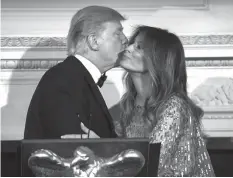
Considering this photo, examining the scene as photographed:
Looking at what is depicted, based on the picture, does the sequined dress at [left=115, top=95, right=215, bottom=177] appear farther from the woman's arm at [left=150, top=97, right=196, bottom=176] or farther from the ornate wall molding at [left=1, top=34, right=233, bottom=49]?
the ornate wall molding at [left=1, top=34, right=233, bottom=49]

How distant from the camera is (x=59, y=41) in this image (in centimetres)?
206

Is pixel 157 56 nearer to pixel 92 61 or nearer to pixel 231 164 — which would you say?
pixel 92 61

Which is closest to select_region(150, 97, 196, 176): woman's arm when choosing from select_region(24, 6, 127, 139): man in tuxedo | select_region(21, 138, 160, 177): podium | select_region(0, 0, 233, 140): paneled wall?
select_region(24, 6, 127, 139): man in tuxedo

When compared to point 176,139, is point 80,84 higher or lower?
higher

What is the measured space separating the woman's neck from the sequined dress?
0.12 meters

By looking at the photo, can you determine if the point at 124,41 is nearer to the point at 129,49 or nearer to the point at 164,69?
the point at 129,49

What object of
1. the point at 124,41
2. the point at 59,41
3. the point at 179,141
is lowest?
the point at 179,141

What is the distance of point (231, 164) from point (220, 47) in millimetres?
448

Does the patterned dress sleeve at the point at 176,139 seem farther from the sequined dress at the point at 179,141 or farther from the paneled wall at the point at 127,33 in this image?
the paneled wall at the point at 127,33

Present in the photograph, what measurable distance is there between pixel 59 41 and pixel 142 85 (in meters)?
0.46

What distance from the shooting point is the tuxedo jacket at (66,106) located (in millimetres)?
1366

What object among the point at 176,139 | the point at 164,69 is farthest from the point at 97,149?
the point at 164,69

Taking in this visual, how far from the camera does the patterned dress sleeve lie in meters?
1.50

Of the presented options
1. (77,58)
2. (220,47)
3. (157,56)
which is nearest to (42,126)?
(77,58)
